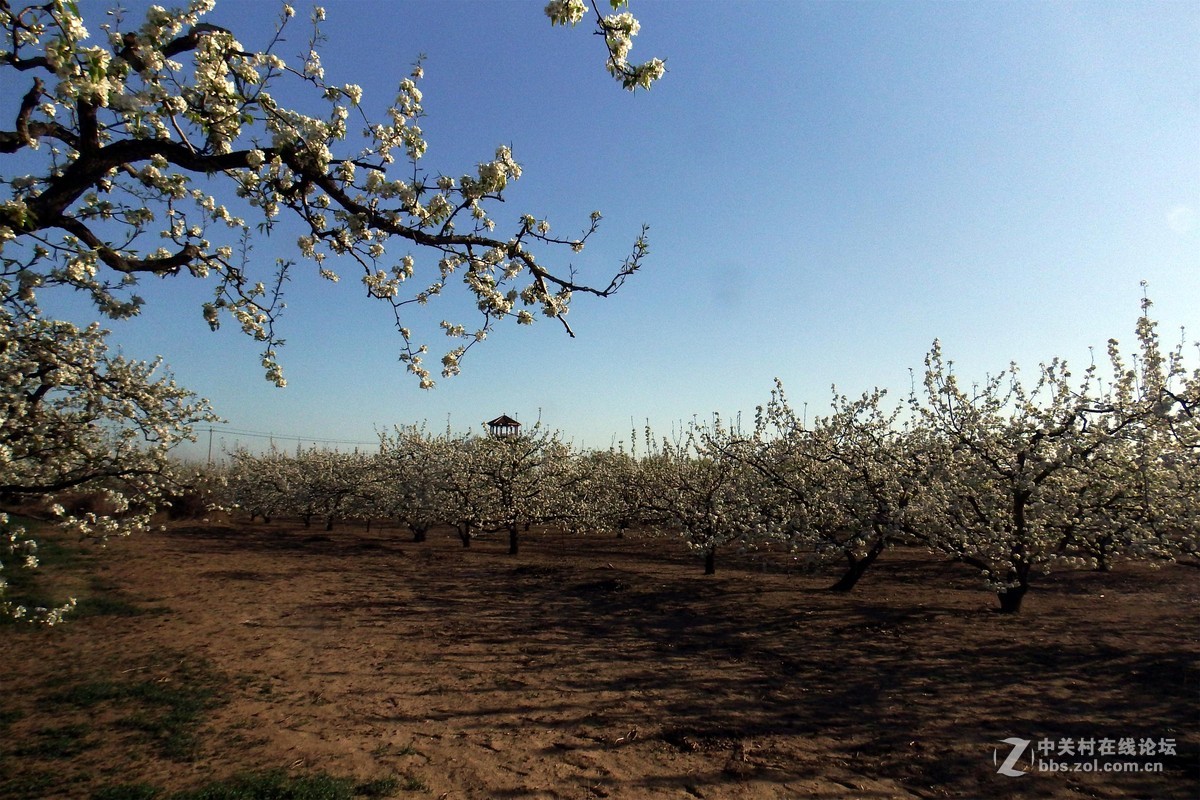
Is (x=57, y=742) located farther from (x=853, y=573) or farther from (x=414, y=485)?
(x=414, y=485)

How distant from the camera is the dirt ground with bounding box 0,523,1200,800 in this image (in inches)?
218

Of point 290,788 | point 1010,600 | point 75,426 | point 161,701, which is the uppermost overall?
point 75,426

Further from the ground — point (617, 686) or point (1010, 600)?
point (1010, 600)

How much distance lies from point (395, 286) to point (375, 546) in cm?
2070

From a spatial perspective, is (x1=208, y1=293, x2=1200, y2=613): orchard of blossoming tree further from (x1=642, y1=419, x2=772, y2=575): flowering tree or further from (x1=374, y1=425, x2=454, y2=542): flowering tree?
(x1=374, y1=425, x2=454, y2=542): flowering tree

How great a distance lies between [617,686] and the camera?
25.6 ft

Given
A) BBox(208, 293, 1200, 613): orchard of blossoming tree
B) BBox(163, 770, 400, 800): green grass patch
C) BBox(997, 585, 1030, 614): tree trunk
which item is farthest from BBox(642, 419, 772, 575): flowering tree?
BBox(163, 770, 400, 800): green grass patch

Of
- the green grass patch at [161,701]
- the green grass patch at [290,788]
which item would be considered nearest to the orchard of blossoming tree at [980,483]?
the green grass patch at [161,701]

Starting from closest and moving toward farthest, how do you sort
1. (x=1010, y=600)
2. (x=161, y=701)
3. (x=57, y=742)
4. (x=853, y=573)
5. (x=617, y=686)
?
(x=57, y=742), (x=161, y=701), (x=617, y=686), (x=1010, y=600), (x=853, y=573)

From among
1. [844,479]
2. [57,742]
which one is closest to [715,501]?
[844,479]

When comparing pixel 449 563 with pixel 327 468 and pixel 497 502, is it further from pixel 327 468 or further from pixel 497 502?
pixel 327 468

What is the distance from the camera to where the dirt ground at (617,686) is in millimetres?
5531

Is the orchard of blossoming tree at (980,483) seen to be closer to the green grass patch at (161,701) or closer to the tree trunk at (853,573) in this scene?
the tree trunk at (853,573)

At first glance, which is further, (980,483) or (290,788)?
(980,483)
